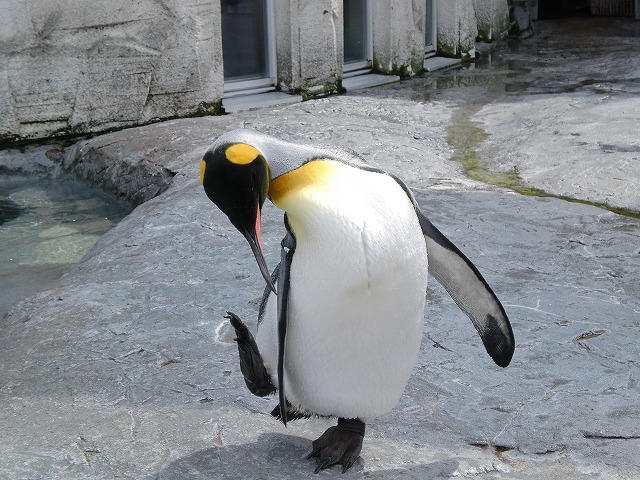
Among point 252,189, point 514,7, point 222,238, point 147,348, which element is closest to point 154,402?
point 147,348

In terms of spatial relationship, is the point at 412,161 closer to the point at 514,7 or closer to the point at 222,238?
the point at 222,238

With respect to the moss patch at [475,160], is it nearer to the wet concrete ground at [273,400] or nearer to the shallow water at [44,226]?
the wet concrete ground at [273,400]

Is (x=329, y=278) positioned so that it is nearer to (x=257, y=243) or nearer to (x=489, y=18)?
(x=257, y=243)

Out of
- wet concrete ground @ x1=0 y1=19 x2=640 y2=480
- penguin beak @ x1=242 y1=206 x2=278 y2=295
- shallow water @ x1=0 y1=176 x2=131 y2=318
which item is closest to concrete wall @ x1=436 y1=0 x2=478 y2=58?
wet concrete ground @ x1=0 y1=19 x2=640 y2=480

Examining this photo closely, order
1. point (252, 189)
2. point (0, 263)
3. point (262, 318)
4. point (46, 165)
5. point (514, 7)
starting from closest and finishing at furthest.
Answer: point (252, 189) → point (262, 318) → point (0, 263) → point (46, 165) → point (514, 7)

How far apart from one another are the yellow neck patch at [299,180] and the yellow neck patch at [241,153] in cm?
10

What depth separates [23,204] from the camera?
17.4 feet

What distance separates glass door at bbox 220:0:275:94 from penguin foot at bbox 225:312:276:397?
4871 mm

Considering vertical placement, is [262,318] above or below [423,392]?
above

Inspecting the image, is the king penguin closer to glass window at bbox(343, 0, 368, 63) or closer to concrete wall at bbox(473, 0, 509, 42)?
glass window at bbox(343, 0, 368, 63)

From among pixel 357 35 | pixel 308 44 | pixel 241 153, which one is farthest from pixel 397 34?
pixel 241 153

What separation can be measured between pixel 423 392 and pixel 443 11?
6545 millimetres

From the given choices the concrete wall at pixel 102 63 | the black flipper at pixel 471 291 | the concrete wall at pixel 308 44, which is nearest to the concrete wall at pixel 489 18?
the concrete wall at pixel 308 44

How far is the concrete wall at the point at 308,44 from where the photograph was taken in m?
6.75
